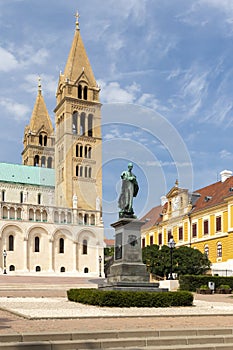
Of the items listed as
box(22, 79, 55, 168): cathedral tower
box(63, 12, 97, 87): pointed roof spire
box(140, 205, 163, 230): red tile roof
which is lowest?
box(140, 205, 163, 230): red tile roof

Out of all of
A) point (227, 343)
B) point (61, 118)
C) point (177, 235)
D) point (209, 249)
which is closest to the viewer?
point (227, 343)

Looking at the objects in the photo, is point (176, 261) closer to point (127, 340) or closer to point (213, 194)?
point (213, 194)

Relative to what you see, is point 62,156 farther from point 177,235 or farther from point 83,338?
point 83,338

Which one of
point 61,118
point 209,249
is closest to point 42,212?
point 61,118

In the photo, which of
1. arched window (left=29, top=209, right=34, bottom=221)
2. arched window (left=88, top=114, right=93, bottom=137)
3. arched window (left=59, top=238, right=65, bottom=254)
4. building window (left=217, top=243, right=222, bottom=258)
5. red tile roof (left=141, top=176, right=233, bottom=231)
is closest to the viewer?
building window (left=217, top=243, right=222, bottom=258)

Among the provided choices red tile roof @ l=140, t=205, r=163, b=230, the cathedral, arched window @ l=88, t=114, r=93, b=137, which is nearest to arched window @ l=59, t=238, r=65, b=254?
the cathedral

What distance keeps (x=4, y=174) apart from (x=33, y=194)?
685 centimetres

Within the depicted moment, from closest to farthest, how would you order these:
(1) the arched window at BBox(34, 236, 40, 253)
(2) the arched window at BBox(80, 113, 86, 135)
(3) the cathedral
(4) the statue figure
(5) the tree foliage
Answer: (4) the statue figure → (5) the tree foliage → (3) the cathedral → (1) the arched window at BBox(34, 236, 40, 253) → (2) the arched window at BBox(80, 113, 86, 135)

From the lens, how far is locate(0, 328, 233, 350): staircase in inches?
433

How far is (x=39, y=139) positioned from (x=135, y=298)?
313ft

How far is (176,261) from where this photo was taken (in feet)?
175

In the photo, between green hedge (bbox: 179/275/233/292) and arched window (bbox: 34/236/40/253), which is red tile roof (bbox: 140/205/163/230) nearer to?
arched window (bbox: 34/236/40/253)

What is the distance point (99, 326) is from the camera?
13336 mm

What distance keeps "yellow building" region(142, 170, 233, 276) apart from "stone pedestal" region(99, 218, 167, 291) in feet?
107
